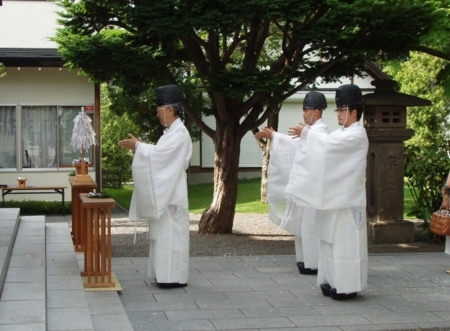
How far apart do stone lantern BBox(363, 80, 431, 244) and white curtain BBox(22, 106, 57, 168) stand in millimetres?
10167

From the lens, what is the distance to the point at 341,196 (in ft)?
23.8

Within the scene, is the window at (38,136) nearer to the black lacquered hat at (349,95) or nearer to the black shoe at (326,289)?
the black shoe at (326,289)

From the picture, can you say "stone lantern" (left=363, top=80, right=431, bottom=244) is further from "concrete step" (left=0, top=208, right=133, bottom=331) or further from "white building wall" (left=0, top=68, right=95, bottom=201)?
"white building wall" (left=0, top=68, right=95, bottom=201)

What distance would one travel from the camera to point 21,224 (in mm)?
10820

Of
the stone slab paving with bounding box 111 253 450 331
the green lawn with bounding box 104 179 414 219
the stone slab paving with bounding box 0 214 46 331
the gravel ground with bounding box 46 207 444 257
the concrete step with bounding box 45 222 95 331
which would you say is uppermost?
the stone slab paving with bounding box 0 214 46 331

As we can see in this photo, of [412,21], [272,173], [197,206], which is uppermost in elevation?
[412,21]

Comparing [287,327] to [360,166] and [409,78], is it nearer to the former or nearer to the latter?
[360,166]

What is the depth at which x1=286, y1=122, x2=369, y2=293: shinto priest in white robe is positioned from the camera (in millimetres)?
7270

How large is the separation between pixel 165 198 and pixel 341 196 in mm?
1801

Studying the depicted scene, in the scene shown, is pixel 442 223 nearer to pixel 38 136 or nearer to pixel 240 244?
pixel 240 244

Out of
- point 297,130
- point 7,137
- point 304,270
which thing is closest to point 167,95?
point 297,130

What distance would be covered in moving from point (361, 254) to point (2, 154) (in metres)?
13.9

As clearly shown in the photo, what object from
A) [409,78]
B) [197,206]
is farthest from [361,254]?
[409,78]

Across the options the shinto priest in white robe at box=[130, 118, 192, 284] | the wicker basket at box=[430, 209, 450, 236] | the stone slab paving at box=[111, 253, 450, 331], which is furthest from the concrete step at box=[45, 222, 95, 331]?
the wicker basket at box=[430, 209, 450, 236]
